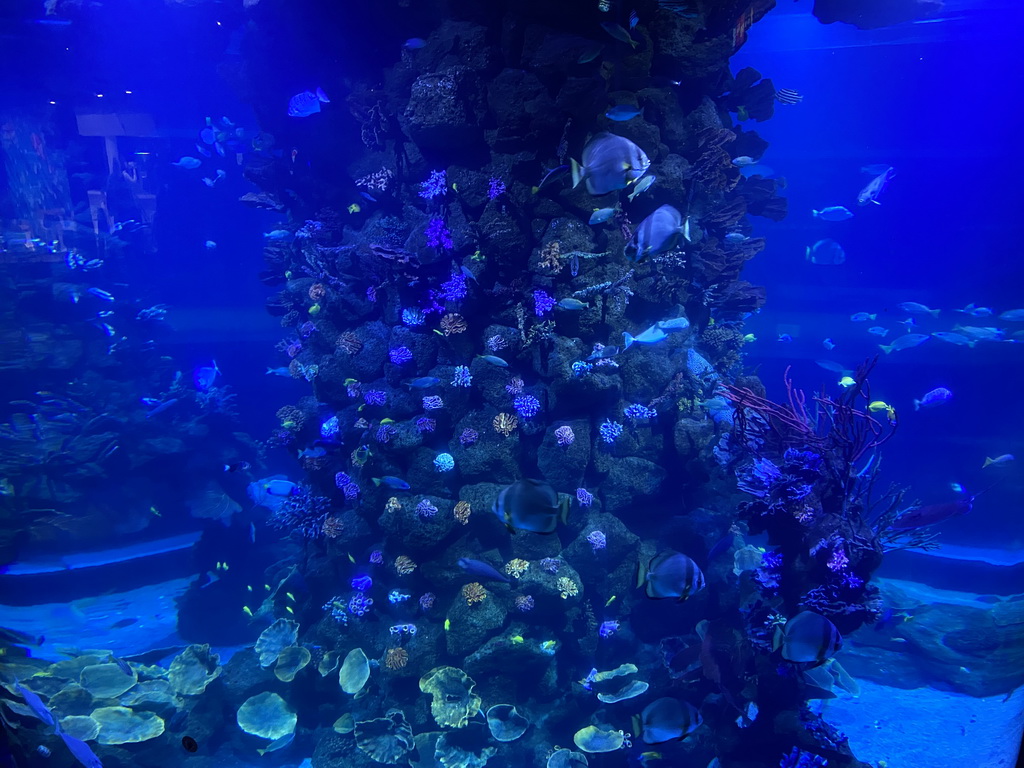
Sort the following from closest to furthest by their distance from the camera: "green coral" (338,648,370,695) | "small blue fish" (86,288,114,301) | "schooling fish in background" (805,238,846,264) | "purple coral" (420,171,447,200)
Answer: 1. "green coral" (338,648,370,695)
2. "purple coral" (420,171,447,200)
3. "schooling fish in background" (805,238,846,264)
4. "small blue fish" (86,288,114,301)

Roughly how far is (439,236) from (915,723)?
9.59m

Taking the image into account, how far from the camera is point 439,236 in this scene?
7.06 m

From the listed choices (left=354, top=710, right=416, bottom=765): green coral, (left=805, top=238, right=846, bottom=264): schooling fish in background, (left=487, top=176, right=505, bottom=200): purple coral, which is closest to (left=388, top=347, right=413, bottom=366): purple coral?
(left=487, top=176, right=505, bottom=200): purple coral

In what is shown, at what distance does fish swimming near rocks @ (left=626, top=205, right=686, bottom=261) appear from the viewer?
3803 millimetres

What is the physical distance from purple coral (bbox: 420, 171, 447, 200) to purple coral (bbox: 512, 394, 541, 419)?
340 centimetres

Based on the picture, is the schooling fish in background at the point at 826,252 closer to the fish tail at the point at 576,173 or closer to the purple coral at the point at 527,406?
the purple coral at the point at 527,406

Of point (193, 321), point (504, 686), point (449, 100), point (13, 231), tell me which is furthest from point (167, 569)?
point (193, 321)

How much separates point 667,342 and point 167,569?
12.4 m

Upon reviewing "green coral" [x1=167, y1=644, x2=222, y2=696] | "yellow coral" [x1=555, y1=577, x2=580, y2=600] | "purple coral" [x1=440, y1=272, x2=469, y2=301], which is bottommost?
"green coral" [x1=167, y1=644, x2=222, y2=696]

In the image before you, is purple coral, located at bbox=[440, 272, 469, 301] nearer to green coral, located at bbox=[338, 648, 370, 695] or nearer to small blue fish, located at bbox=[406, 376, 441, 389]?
small blue fish, located at bbox=[406, 376, 441, 389]

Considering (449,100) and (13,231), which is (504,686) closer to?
(449,100)

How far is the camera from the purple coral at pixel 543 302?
20.9ft

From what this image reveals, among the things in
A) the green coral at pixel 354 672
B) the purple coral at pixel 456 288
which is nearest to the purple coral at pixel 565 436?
the purple coral at pixel 456 288

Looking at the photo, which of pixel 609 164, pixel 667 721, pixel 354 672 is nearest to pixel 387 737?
pixel 354 672
